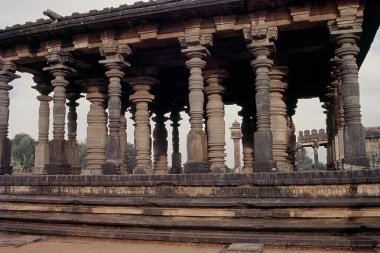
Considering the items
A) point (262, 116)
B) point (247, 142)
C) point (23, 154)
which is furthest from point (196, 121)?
point (23, 154)

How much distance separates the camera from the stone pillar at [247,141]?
15.1 m

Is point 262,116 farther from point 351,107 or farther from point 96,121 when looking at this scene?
point 96,121

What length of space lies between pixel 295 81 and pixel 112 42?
306 inches

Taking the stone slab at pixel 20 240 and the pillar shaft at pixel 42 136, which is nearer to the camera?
the stone slab at pixel 20 240

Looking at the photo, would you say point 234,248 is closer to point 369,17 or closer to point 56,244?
point 56,244

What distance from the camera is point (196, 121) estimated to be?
9.55 meters

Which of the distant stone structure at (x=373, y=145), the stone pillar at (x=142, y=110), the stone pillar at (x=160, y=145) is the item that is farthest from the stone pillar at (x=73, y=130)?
the distant stone structure at (x=373, y=145)

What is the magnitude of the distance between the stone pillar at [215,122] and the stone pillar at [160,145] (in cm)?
542

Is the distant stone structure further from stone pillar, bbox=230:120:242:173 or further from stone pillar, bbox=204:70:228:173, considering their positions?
stone pillar, bbox=204:70:228:173

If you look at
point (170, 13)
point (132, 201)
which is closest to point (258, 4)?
point (170, 13)

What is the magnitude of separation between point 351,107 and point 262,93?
6.68ft

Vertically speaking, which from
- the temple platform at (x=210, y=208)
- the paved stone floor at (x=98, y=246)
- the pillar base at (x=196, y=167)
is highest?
the pillar base at (x=196, y=167)

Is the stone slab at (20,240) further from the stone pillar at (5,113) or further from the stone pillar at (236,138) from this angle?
the stone pillar at (236,138)

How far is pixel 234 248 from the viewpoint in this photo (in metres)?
6.43
